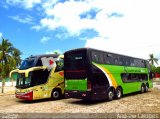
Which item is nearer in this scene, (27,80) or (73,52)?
(73,52)

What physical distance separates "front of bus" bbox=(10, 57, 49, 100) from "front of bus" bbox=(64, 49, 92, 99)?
2606 mm

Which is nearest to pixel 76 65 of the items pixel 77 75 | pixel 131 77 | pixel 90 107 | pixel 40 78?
pixel 77 75

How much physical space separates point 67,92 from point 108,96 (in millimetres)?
2892

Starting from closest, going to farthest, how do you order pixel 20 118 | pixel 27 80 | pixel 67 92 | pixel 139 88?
1. pixel 20 118
2. pixel 67 92
3. pixel 27 80
4. pixel 139 88

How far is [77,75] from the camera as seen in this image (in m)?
17.2

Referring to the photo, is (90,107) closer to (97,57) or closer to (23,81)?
(97,57)

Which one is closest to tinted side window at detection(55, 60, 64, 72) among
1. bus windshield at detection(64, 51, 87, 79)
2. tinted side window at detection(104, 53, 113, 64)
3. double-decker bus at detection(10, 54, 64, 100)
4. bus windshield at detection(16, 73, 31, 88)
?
double-decker bus at detection(10, 54, 64, 100)

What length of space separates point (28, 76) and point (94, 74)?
17.2 ft

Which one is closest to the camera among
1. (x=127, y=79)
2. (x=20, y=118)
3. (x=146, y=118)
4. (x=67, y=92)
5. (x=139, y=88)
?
(x=146, y=118)

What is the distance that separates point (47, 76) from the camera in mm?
20062

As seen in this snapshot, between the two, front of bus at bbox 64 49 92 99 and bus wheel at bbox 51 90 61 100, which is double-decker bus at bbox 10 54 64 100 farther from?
front of bus at bbox 64 49 92 99

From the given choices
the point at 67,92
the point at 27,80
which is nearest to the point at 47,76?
the point at 27,80

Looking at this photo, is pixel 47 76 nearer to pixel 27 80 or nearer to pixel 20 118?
pixel 27 80

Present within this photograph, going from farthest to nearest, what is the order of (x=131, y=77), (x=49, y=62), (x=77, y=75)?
(x=131, y=77) → (x=49, y=62) → (x=77, y=75)
